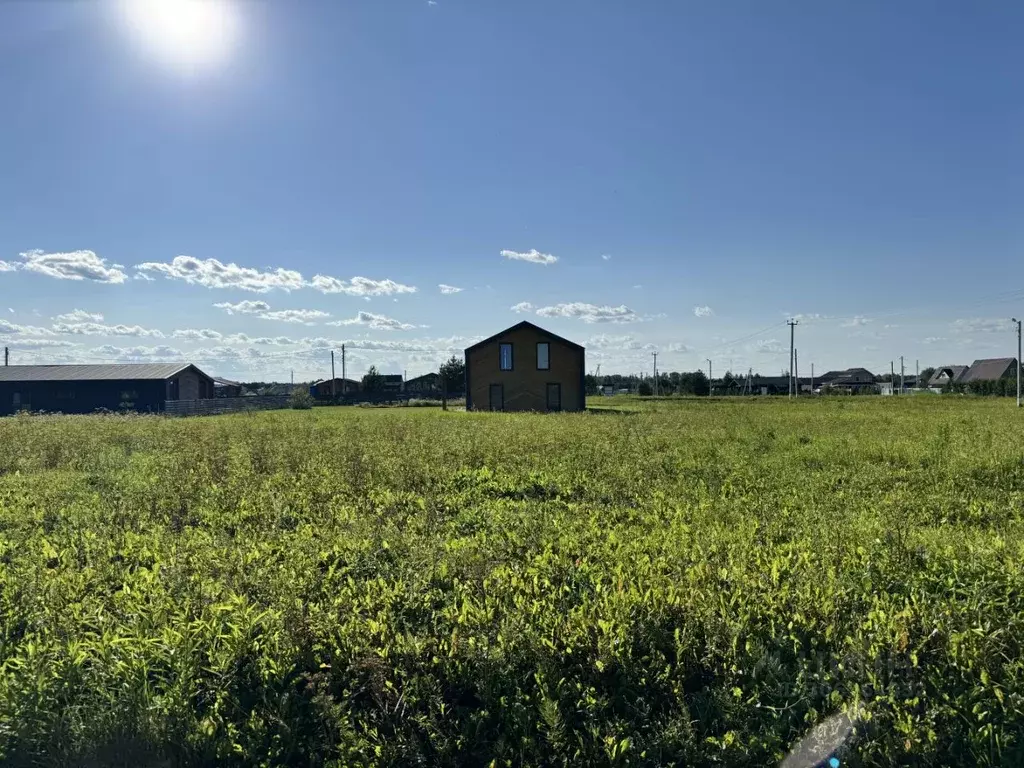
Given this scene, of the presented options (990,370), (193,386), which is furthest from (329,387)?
(990,370)

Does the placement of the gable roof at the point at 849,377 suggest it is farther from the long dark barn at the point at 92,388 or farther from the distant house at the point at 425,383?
the long dark barn at the point at 92,388

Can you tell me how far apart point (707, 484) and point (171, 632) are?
240 inches

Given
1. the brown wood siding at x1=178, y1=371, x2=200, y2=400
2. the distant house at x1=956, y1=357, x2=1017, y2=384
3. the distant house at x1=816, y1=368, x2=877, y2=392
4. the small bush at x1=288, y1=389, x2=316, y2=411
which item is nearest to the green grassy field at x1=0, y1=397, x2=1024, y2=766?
the small bush at x1=288, y1=389, x2=316, y2=411

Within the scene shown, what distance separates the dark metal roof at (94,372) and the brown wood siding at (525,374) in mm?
22998

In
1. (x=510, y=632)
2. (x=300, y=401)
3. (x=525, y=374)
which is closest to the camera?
(x=510, y=632)

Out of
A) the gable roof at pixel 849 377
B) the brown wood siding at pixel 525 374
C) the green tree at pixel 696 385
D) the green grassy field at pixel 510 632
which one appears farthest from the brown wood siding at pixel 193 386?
the gable roof at pixel 849 377

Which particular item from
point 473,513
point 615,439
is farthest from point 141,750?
point 615,439

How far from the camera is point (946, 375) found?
286 ft

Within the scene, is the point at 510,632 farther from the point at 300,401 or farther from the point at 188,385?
the point at 188,385

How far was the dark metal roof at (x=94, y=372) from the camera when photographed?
41625mm

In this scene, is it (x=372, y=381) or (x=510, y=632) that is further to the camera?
(x=372, y=381)

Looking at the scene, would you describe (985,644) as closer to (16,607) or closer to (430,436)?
(16,607)

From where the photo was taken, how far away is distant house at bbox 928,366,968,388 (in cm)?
8275

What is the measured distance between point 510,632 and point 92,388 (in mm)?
48501
